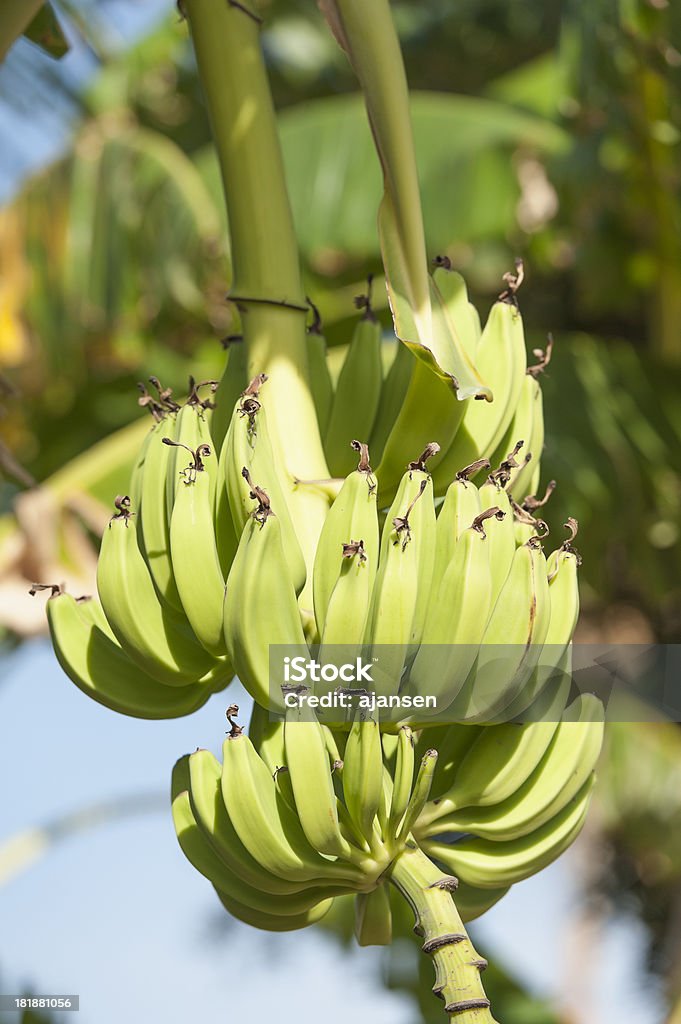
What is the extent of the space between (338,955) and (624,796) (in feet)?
4.15

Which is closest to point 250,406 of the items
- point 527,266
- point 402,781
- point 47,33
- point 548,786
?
point 402,781

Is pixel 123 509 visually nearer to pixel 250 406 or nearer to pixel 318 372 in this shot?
pixel 250 406

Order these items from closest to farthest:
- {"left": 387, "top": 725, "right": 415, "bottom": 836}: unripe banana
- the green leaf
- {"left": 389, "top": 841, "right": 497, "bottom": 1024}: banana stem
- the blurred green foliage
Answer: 1. {"left": 389, "top": 841, "right": 497, "bottom": 1024}: banana stem
2. {"left": 387, "top": 725, "right": 415, "bottom": 836}: unripe banana
3. the green leaf
4. the blurred green foliage

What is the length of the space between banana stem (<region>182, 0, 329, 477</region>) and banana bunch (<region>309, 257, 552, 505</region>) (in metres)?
0.12

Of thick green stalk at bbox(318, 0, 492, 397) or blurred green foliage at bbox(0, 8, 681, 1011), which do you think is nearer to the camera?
thick green stalk at bbox(318, 0, 492, 397)

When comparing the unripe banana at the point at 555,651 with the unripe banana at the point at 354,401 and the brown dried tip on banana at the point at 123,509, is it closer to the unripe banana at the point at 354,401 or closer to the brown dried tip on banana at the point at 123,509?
the unripe banana at the point at 354,401

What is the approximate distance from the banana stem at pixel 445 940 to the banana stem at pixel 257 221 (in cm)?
42

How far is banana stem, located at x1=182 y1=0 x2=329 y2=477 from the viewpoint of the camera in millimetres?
1146

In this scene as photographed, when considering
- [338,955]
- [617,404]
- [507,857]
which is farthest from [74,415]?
[507,857]

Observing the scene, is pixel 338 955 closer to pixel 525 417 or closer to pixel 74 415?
pixel 74 415

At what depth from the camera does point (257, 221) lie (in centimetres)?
114

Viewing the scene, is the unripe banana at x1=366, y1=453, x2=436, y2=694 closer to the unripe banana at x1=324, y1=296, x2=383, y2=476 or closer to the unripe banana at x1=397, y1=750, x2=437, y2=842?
A: the unripe banana at x1=397, y1=750, x2=437, y2=842

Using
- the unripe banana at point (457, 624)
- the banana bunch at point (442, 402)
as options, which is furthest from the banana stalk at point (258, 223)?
the unripe banana at point (457, 624)

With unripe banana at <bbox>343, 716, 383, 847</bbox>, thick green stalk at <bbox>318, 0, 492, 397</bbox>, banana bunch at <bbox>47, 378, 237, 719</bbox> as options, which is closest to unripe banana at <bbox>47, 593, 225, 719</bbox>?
banana bunch at <bbox>47, 378, 237, 719</bbox>
